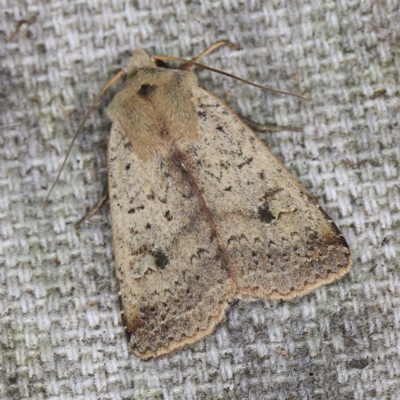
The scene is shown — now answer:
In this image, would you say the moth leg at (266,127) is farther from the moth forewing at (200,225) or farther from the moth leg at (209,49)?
the moth leg at (209,49)

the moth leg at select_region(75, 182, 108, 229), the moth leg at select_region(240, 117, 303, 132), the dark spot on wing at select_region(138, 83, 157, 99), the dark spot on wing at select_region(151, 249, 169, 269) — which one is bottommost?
the dark spot on wing at select_region(151, 249, 169, 269)

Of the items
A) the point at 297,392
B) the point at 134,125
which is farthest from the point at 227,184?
the point at 297,392

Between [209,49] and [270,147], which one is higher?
[209,49]

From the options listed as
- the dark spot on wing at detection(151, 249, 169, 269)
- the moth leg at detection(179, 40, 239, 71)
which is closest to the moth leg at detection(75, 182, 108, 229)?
the dark spot on wing at detection(151, 249, 169, 269)

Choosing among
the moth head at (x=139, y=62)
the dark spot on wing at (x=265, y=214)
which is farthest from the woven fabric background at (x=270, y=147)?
the dark spot on wing at (x=265, y=214)

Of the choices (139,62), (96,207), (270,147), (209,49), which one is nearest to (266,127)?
(270,147)

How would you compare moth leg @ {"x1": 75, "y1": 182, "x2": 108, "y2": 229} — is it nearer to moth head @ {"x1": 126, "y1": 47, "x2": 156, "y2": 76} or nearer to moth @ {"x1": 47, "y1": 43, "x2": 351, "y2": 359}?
moth @ {"x1": 47, "y1": 43, "x2": 351, "y2": 359}

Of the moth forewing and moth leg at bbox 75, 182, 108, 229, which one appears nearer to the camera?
the moth forewing

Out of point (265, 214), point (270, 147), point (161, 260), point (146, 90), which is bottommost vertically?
point (161, 260)

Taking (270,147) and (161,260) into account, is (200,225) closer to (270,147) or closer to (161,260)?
(161,260)
